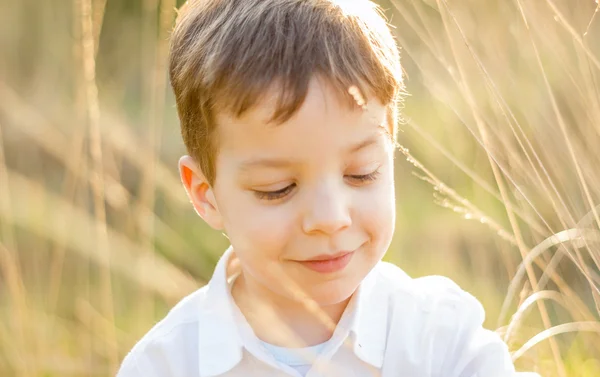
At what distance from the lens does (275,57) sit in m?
1.90

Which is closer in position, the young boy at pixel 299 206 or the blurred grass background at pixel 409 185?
the young boy at pixel 299 206

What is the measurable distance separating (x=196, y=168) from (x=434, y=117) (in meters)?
1.65

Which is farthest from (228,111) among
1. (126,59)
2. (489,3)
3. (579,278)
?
(126,59)

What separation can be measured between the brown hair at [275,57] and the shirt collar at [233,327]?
0.26 metres

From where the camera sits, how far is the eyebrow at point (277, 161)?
6.05 ft

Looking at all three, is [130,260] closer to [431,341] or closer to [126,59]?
[431,341]

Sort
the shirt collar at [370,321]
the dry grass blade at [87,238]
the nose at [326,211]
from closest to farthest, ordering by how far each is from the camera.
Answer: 1. the nose at [326,211]
2. the shirt collar at [370,321]
3. the dry grass blade at [87,238]

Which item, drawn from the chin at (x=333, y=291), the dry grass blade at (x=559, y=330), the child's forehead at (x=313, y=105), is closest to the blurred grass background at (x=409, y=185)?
the dry grass blade at (x=559, y=330)

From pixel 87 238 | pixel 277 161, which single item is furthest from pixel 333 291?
pixel 87 238

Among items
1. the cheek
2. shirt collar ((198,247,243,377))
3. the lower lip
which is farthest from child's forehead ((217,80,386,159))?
shirt collar ((198,247,243,377))

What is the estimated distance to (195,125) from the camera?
2.09m

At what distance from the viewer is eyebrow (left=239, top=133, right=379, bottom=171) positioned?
184 cm

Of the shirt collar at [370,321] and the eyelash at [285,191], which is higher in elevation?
the eyelash at [285,191]

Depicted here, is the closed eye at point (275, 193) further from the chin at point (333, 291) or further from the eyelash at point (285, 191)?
the chin at point (333, 291)
